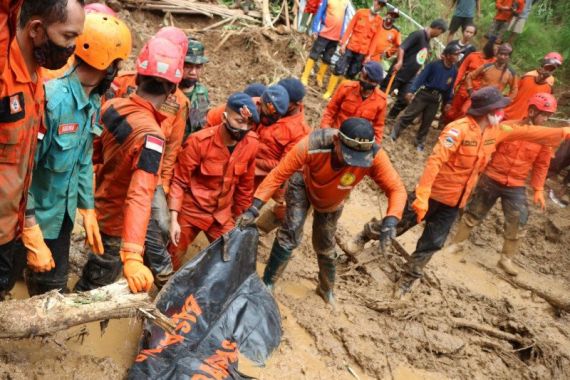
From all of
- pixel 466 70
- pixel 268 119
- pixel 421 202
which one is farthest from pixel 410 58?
pixel 421 202

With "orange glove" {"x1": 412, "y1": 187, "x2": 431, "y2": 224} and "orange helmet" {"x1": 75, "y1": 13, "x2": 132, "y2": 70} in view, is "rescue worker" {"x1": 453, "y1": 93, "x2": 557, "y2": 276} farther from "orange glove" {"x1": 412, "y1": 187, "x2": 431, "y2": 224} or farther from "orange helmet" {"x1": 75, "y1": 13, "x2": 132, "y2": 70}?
"orange helmet" {"x1": 75, "y1": 13, "x2": 132, "y2": 70}

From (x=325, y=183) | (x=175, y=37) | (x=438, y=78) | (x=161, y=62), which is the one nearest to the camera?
(x=161, y=62)

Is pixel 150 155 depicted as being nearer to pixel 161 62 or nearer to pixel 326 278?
pixel 161 62

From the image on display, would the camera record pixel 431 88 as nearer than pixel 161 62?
No

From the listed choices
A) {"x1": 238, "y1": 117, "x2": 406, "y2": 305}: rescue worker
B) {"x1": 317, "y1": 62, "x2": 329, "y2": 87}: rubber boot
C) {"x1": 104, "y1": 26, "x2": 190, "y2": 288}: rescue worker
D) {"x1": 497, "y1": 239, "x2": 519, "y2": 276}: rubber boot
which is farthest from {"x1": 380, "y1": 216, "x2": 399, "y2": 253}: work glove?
{"x1": 317, "y1": 62, "x2": 329, "y2": 87}: rubber boot

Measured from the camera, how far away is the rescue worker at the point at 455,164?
4352mm

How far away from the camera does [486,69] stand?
24.1 feet

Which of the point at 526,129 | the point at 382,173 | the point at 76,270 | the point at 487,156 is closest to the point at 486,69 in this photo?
the point at 526,129

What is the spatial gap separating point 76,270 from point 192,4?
7003 millimetres

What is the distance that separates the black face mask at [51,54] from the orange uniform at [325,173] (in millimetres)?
1970

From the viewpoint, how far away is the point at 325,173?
3865 millimetres

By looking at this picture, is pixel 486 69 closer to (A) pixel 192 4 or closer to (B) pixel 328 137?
(B) pixel 328 137

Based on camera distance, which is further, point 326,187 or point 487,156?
point 487,156

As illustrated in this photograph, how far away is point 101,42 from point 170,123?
118cm
